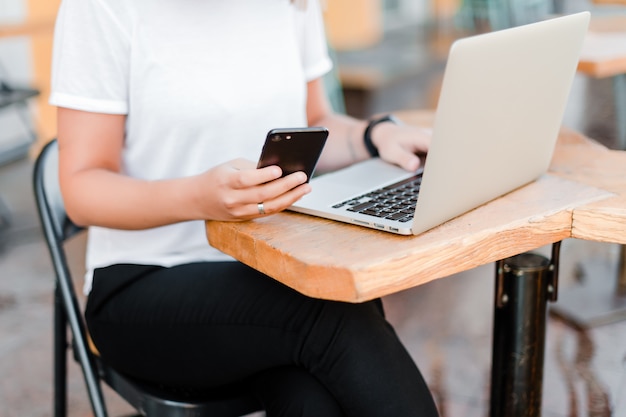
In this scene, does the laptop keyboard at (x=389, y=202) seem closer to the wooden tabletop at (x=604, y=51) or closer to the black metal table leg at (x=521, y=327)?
the black metal table leg at (x=521, y=327)

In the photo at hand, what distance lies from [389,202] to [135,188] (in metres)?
0.39

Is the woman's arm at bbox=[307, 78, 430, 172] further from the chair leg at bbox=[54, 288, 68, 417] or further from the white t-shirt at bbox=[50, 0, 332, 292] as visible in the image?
the chair leg at bbox=[54, 288, 68, 417]

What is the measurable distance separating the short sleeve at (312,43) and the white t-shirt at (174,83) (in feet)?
0.40

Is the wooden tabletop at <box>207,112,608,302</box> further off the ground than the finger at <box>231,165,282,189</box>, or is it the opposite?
the finger at <box>231,165,282,189</box>

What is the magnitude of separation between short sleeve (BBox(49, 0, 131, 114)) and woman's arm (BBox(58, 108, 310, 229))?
0.08 feet

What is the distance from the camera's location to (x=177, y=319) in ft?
4.18

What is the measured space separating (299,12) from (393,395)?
2.64 feet

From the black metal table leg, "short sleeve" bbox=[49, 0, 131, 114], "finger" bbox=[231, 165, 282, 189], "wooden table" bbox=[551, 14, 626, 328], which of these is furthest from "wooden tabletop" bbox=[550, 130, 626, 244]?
"short sleeve" bbox=[49, 0, 131, 114]

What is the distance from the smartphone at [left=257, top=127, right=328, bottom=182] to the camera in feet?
3.44

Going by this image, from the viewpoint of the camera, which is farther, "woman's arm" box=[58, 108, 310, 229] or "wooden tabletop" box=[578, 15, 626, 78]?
"wooden tabletop" box=[578, 15, 626, 78]

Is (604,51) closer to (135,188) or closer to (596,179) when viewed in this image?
(596,179)

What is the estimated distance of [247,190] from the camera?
1.08m

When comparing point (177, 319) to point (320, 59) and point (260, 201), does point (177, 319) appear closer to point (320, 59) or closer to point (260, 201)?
point (260, 201)

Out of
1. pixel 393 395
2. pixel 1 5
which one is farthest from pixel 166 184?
pixel 1 5
